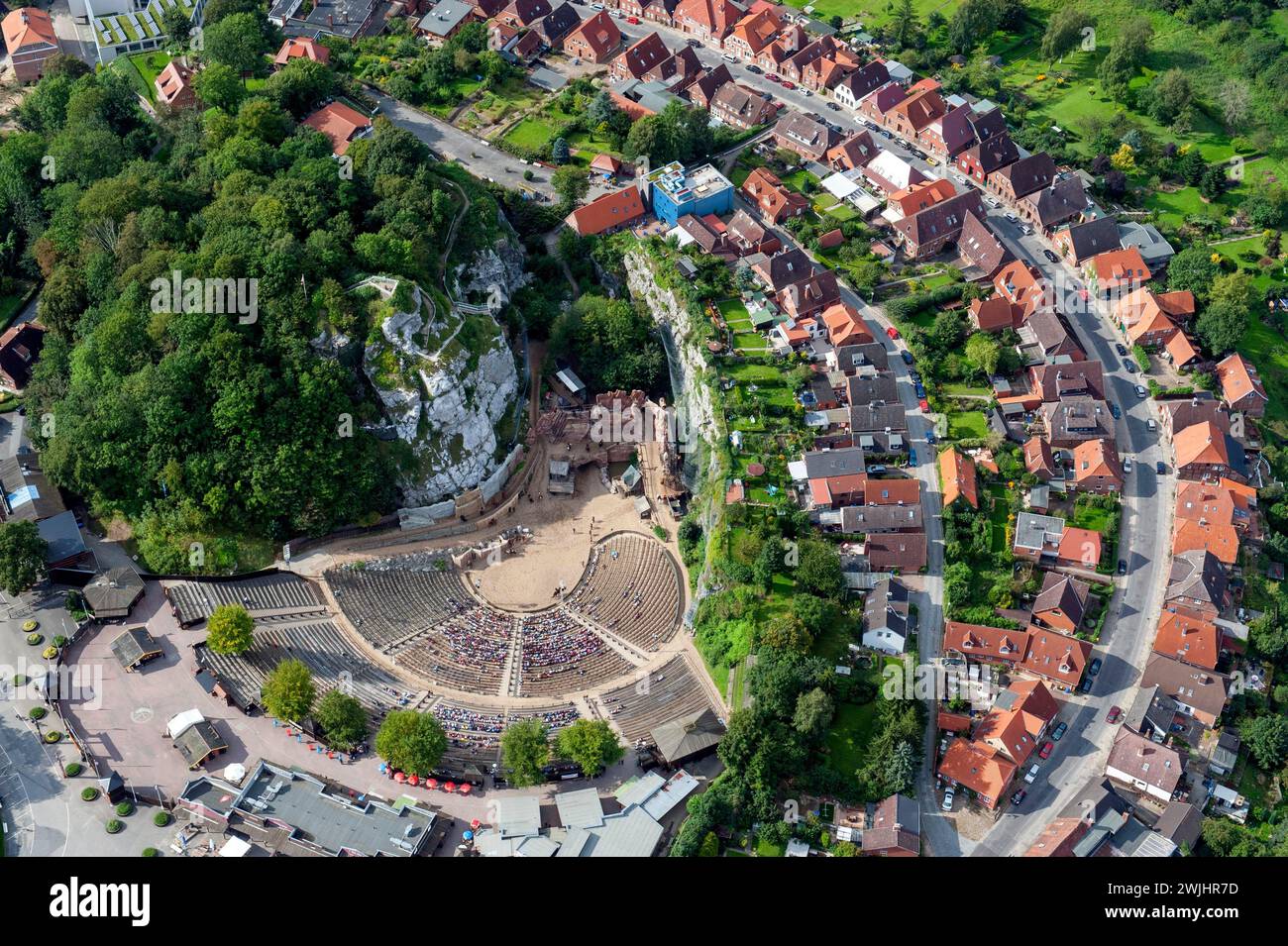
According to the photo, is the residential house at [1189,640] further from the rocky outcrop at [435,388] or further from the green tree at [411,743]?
the rocky outcrop at [435,388]

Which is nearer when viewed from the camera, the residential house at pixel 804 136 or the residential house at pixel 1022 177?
the residential house at pixel 1022 177

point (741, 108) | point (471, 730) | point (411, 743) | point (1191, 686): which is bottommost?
point (1191, 686)

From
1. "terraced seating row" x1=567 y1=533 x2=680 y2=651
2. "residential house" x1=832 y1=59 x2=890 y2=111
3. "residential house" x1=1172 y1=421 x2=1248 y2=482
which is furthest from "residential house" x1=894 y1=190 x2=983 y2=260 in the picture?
"terraced seating row" x1=567 y1=533 x2=680 y2=651

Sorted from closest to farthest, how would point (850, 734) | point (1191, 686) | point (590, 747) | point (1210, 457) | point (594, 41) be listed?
point (590, 747), point (850, 734), point (1191, 686), point (1210, 457), point (594, 41)

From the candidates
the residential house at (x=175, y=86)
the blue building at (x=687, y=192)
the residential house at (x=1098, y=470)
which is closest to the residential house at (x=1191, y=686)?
the residential house at (x=1098, y=470)

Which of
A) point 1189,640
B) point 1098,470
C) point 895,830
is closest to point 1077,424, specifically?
point 1098,470

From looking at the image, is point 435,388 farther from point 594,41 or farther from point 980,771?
point 594,41

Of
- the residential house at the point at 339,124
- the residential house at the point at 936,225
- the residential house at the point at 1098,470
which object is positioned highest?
the residential house at the point at 339,124
